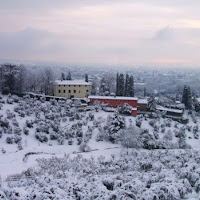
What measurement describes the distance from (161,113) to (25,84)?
2012 centimetres

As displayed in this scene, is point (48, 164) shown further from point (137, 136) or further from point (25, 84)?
point (25, 84)

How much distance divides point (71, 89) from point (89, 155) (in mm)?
19532

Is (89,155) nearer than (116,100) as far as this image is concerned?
Yes

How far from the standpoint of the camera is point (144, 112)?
31953mm

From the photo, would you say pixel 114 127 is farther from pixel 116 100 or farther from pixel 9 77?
pixel 9 77

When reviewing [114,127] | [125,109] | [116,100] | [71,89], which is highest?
[71,89]

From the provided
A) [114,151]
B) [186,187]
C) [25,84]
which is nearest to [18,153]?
[114,151]

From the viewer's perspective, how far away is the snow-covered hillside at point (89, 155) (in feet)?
34.1

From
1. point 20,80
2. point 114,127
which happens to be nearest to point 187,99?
point 114,127

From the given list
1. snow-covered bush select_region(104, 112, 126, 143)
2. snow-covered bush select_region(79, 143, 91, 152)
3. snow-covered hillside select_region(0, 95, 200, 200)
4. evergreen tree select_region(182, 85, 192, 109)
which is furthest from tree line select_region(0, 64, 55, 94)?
evergreen tree select_region(182, 85, 192, 109)

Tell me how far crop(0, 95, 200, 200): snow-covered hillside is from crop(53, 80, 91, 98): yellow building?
614cm

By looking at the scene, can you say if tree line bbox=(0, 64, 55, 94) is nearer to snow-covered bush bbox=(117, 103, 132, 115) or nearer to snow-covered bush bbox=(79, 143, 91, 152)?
snow-covered bush bbox=(117, 103, 132, 115)

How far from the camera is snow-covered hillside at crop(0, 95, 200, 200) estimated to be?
10.4m

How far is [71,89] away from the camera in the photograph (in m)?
37.5
